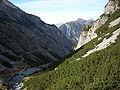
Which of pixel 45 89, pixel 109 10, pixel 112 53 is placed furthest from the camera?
pixel 109 10

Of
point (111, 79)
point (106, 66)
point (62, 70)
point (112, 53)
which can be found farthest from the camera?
point (62, 70)

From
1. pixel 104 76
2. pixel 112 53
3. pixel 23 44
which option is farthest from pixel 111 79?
pixel 23 44

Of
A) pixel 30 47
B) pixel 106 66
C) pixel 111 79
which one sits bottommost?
pixel 111 79

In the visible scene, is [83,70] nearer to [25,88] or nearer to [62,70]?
[62,70]

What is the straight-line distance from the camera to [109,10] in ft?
269

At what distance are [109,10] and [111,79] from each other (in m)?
52.6

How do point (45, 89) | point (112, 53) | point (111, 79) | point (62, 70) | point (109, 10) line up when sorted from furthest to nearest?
point (109, 10) < point (62, 70) < point (45, 89) < point (112, 53) < point (111, 79)

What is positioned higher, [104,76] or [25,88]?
[25,88]

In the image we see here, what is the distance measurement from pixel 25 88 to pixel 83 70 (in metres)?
13.0

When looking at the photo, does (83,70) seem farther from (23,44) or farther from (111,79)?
(23,44)

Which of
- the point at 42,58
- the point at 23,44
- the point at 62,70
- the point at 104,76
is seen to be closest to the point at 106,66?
the point at 104,76

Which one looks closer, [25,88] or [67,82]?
[67,82]

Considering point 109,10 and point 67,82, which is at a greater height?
point 109,10

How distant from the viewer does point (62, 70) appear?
45188 mm
